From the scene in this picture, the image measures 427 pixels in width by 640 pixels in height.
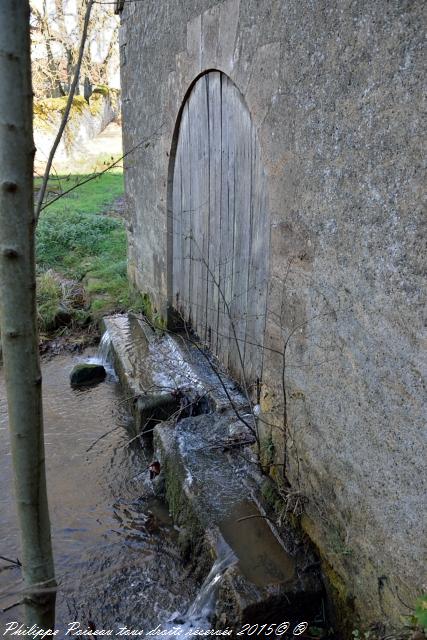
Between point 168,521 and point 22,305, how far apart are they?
220cm

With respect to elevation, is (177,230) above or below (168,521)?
A: above

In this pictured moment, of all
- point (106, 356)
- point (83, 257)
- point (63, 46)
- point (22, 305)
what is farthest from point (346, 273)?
point (63, 46)

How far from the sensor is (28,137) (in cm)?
88

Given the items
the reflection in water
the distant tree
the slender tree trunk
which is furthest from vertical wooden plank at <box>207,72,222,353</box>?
the distant tree

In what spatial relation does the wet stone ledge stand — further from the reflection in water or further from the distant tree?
the distant tree

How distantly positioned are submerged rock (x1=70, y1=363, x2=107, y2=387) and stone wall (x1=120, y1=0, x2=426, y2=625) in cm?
239

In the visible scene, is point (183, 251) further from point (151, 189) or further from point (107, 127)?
point (107, 127)

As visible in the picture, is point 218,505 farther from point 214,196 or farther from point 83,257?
point 83,257

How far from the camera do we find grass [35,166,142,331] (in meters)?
6.00

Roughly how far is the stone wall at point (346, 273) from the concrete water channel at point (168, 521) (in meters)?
0.23

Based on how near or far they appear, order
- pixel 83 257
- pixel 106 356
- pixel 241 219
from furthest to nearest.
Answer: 1. pixel 83 257
2. pixel 106 356
3. pixel 241 219

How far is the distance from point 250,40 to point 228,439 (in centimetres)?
201

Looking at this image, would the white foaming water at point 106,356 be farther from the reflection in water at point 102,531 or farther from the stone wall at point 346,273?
the stone wall at point 346,273

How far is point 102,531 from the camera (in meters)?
2.83
